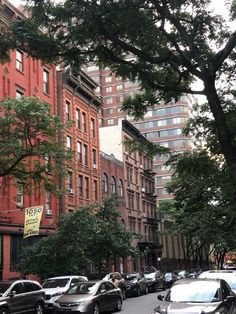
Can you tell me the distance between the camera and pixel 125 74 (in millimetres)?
12117

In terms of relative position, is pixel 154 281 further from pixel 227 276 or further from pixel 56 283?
pixel 227 276

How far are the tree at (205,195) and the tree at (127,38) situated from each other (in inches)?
126

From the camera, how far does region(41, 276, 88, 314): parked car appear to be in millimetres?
20673

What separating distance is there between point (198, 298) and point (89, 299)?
7.91m

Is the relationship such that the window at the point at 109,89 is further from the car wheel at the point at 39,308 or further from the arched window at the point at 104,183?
the car wheel at the point at 39,308

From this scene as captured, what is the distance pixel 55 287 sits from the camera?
2209cm

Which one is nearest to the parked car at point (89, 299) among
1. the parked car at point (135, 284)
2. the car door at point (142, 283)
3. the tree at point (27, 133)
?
the tree at point (27, 133)

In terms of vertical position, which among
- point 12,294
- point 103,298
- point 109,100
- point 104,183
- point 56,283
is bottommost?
point 103,298

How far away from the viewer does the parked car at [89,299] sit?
18.0 metres

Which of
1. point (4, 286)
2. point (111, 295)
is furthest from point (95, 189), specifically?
point (4, 286)

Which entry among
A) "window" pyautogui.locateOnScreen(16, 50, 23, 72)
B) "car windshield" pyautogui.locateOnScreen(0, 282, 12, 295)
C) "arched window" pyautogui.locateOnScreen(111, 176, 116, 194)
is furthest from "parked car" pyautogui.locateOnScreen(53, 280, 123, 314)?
"arched window" pyautogui.locateOnScreen(111, 176, 116, 194)

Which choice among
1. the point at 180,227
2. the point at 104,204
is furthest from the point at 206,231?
the point at 104,204

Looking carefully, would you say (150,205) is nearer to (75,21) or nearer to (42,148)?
(42,148)

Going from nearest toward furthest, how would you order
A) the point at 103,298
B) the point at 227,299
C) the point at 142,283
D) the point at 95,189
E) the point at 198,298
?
1. the point at 198,298
2. the point at 227,299
3. the point at 103,298
4. the point at 142,283
5. the point at 95,189
